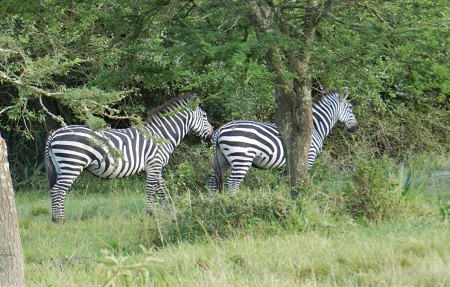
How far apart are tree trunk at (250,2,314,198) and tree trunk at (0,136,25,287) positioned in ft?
12.4

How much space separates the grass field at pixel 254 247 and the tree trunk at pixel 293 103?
526 mm

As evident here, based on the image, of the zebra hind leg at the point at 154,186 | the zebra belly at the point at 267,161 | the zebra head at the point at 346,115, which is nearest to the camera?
the zebra hind leg at the point at 154,186

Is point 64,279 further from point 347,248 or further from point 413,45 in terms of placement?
point 413,45

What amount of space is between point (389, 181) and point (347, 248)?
2.44m

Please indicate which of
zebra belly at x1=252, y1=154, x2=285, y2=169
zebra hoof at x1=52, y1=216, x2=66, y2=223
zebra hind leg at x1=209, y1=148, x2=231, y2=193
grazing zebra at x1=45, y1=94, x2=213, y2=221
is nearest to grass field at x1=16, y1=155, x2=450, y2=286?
zebra hoof at x1=52, y1=216, x2=66, y2=223

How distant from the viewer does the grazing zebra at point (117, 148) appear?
12.1 metres

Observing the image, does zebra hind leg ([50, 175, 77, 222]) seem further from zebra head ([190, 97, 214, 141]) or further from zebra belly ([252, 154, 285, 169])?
zebra belly ([252, 154, 285, 169])

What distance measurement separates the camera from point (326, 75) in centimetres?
889

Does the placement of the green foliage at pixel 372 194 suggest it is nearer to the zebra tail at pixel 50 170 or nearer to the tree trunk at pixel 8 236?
the tree trunk at pixel 8 236

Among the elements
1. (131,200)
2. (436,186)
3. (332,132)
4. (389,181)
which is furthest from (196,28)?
(332,132)

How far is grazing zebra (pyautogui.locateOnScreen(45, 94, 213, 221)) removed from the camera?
39.8ft

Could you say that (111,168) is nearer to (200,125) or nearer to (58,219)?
(58,219)

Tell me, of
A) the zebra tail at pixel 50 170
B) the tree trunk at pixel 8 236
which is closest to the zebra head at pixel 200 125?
the zebra tail at pixel 50 170

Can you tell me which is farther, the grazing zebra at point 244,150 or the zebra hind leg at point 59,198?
the grazing zebra at point 244,150
